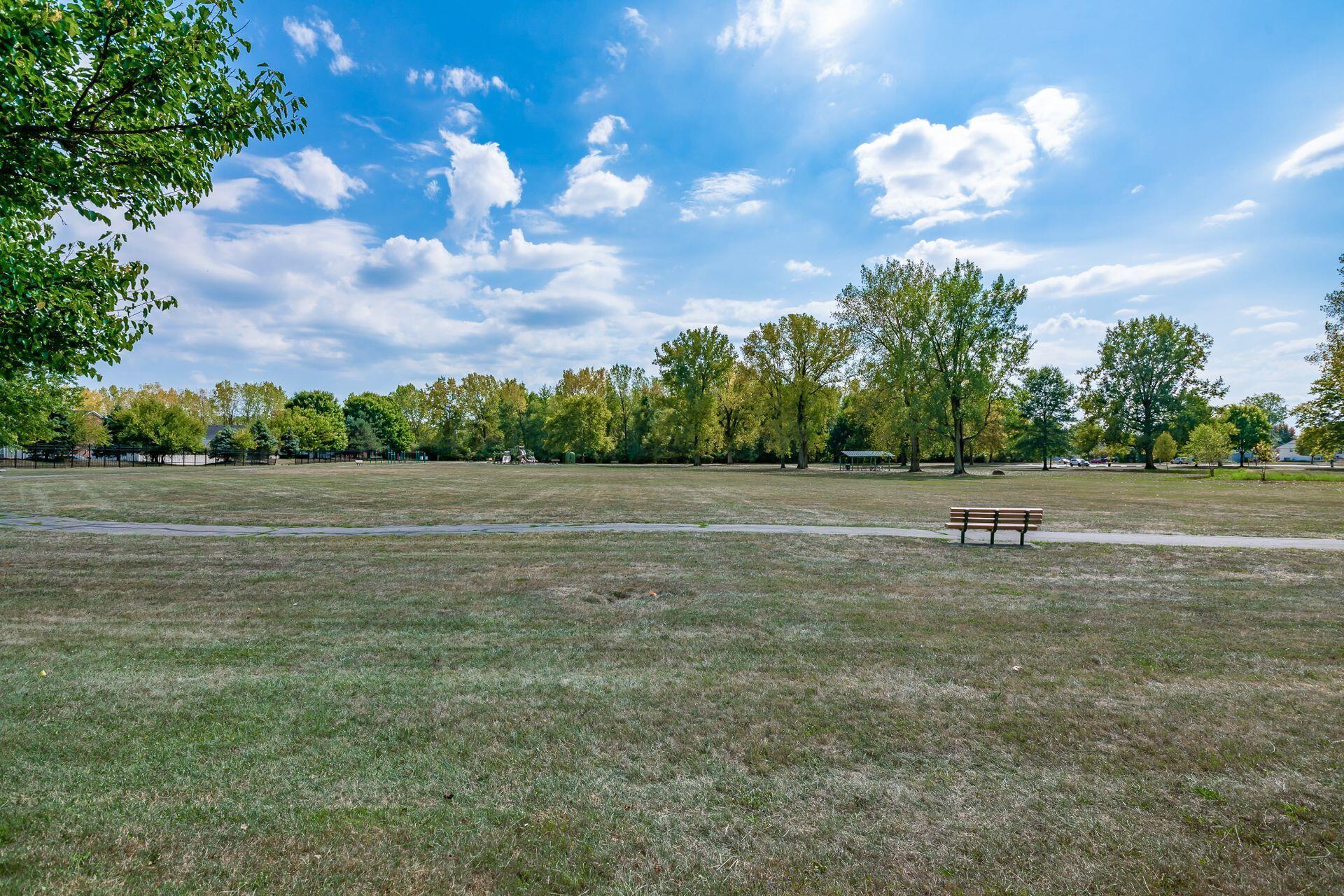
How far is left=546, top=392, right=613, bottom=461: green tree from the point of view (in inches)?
3066

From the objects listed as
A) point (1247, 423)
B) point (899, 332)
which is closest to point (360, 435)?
point (899, 332)

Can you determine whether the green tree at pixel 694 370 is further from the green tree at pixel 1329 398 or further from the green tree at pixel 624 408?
the green tree at pixel 1329 398

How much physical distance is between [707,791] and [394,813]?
1.79m

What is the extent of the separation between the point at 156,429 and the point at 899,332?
84.9 m

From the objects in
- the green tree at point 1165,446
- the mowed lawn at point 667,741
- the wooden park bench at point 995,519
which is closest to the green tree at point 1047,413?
the green tree at point 1165,446

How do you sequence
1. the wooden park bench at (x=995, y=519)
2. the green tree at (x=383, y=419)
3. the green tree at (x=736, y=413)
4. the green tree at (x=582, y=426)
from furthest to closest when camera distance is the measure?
the green tree at (x=383, y=419), the green tree at (x=582, y=426), the green tree at (x=736, y=413), the wooden park bench at (x=995, y=519)

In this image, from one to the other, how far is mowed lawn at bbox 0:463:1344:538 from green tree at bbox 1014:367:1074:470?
3827cm

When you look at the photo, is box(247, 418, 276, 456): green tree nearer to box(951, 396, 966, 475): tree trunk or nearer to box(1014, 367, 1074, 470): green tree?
box(951, 396, 966, 475): tree trunk

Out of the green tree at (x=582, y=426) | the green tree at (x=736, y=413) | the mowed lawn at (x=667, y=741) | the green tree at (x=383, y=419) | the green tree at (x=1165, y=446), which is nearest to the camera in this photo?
the mowed lawn at (x=667, y=741)

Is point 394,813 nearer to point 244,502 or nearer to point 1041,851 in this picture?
point 1041,851

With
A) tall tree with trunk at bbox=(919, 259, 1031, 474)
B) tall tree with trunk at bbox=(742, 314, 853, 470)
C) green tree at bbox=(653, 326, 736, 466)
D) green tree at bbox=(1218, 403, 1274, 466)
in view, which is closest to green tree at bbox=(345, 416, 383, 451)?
green tree at bbox=(653, 326, 736, 466)

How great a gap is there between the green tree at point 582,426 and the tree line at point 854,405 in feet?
0.73

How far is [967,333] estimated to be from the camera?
4956cm

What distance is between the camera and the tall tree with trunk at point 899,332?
4862 cm
